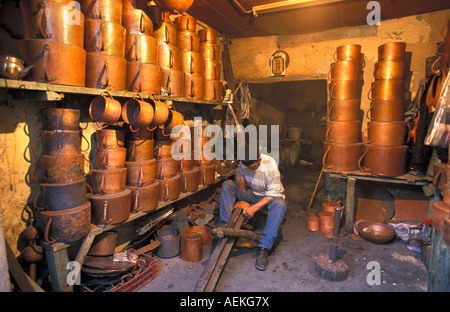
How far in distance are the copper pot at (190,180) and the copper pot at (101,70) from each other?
5.16ft

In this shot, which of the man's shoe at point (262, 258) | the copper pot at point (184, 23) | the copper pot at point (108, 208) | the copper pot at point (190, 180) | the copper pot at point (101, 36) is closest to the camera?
the copper pot at point (101, 36)

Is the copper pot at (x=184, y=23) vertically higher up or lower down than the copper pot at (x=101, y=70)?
higher up

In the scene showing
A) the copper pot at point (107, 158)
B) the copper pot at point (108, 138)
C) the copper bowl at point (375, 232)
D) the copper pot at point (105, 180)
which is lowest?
the copper bowl at point (375, 232)

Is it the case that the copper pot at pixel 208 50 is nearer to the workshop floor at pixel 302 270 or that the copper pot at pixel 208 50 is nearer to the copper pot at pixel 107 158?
the copper pot at pixel 107 158

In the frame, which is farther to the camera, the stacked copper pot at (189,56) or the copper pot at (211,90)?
the copper pot at (211,90)

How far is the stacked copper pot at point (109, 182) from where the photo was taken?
2668mm

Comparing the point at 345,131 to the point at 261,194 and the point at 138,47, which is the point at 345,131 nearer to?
the point at 261,194

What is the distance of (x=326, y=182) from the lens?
17.0 feet

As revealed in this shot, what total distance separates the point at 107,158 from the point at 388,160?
3.73 metres

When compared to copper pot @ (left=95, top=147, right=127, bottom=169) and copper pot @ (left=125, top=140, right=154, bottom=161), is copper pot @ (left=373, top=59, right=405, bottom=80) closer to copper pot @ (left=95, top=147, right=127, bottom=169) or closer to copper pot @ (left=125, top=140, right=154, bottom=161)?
copper pot @ (left=125, top=140, right=154, bottom=161)

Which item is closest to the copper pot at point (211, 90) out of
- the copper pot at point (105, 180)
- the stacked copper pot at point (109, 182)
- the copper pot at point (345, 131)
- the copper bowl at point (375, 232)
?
the stacked copper pot at point (109, 182)
